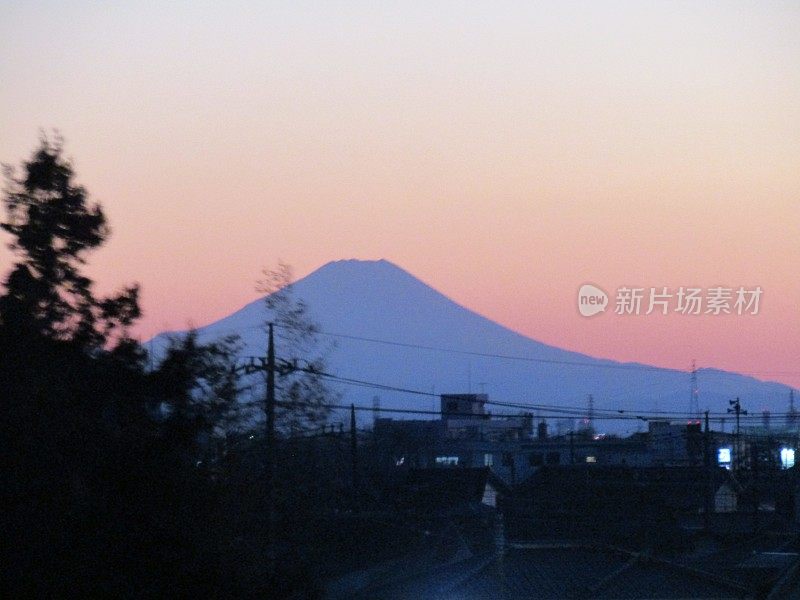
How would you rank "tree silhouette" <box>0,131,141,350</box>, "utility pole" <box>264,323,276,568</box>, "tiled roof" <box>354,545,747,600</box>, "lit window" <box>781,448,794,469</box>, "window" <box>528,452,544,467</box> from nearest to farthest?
1. "tree silhouette" <box>0,131,141,350</box>
2. "utility pole" <box>264,323,276,568</box>
3. "tiled roof" <box>354,545,747,600</box>
4. "window" <box>528,452,544,467</box>
5. "lit window" <box>781,448,794,469</box>

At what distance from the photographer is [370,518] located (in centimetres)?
2064

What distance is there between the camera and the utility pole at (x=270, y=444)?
9961 mm

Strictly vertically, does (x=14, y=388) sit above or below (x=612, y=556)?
above

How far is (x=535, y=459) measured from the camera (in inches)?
2311

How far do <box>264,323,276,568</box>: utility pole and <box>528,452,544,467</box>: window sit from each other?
44.8 metres

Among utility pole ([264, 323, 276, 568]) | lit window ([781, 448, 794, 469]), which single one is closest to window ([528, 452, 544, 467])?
lit window ([781, 448, 794, 469])

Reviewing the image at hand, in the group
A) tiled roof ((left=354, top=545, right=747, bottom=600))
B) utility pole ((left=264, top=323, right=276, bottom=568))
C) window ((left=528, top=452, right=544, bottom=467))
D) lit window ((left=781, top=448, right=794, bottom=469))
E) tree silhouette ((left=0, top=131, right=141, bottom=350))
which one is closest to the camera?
tree silhouette ((left=0, top=131, right=141, bottom=350))

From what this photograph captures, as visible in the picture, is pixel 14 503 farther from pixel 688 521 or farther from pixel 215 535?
pixel 688 521

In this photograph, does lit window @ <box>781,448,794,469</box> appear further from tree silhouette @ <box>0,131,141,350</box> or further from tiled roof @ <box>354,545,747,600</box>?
tree silhouette @ <box>0,131,141,350</box>

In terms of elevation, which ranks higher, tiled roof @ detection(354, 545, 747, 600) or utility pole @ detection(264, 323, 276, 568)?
utility pole @ detection(264, 323, 276, 568)

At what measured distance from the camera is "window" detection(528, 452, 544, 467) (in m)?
58.0

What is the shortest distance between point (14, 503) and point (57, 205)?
218 cm

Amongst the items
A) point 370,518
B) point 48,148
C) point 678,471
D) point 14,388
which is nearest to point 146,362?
point 14,388

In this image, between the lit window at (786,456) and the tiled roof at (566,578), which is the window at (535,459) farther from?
the tiled roof at (566,578)
